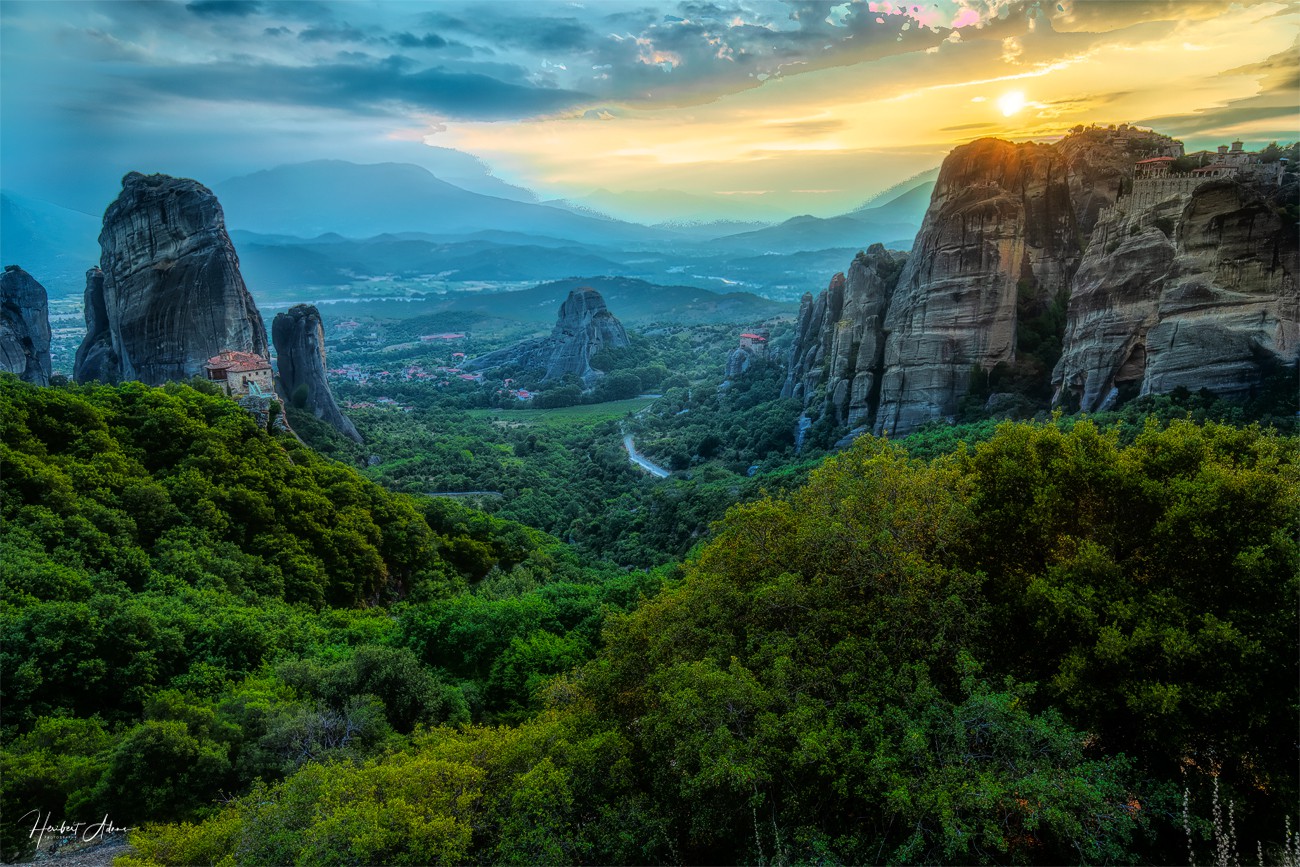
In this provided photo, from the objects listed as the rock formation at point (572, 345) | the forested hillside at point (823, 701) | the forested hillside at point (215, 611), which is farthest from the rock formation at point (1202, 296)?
the rock formation at point (572, 345)

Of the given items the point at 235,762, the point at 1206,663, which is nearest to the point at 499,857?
the point at 235,762

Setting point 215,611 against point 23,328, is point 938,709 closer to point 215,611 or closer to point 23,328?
point 215,611

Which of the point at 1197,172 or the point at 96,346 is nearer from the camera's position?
the point at 1197,172

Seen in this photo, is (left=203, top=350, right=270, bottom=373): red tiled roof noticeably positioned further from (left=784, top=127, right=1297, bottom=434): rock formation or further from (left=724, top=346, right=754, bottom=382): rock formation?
(left=724, top=346, right=754, bottom=382): rock formation

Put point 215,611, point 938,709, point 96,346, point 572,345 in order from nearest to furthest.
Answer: point 938,709, point 215,611, point 96,346, point 572,345

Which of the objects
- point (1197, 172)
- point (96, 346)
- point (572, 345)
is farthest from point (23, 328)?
point (1197, 172)

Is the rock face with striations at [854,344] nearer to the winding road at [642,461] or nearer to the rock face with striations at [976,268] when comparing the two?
the rock face with striations at [976,268]

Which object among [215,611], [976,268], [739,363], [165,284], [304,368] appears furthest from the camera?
[739,363]
